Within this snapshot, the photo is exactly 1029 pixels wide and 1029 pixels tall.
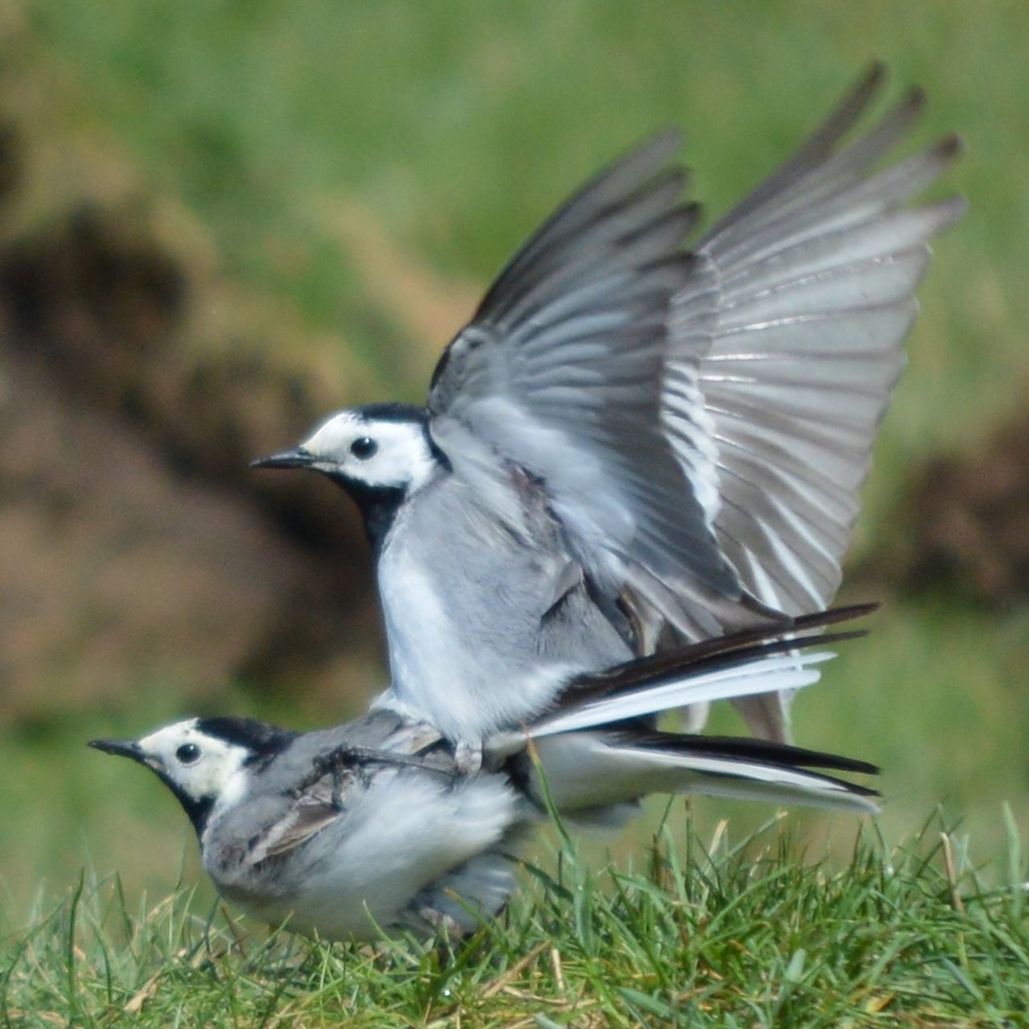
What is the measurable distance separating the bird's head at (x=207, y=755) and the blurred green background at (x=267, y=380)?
397cm

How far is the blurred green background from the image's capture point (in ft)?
32.2

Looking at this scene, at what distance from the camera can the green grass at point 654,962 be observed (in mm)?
3785

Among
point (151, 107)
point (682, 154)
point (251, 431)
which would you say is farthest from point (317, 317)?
point (682, 154)

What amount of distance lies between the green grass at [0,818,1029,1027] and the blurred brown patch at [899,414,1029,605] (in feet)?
20.6

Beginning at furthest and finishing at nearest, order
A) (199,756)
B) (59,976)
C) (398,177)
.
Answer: (398,177)
(199,756)
(59,976)

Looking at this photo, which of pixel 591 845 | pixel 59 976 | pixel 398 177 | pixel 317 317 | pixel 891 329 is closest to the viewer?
pixel 59 976

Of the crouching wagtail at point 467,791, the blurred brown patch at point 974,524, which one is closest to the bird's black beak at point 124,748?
the crouching wagtail at point 467,791

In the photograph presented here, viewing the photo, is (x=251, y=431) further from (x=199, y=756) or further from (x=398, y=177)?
(x=199, y=756)

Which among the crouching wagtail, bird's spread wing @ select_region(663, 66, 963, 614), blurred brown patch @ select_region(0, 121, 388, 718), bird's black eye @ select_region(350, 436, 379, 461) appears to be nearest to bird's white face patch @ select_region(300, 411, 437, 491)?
bird's black eye @ select_region(350, 436, 379, 461)

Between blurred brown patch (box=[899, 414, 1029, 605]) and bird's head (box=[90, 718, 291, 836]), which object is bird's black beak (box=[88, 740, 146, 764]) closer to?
bird's head (box=[90, 718, 291, 836])

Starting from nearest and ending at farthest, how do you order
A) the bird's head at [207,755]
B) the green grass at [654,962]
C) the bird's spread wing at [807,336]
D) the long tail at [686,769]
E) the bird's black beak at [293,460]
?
the green grass at [654,962]
the long tail at [686,769]
the bird's black beak at [293,460]
the bird's head at [207,755]
the bird's spread wing at [807,336]

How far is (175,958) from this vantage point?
4.46 meters

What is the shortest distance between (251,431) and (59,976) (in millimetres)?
5736

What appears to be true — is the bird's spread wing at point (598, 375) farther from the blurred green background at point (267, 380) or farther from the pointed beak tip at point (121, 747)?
the blurred green background at point (267, 380)
